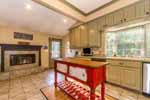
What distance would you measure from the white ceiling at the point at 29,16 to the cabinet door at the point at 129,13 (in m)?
2.69

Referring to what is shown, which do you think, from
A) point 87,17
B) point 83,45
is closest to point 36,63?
point 83,45

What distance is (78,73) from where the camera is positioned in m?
2.12

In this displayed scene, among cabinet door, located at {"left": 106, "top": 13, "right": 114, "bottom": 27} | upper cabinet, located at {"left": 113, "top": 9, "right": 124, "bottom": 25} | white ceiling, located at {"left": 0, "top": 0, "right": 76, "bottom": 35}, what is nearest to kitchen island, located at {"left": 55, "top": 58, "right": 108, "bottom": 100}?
upper cabinet, located at {"left": 113, "top": 9, "right": 124, "bottom": 25}

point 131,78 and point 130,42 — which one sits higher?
point 130,42

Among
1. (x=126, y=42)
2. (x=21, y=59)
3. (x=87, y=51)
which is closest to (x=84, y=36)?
(x=87, y=51)

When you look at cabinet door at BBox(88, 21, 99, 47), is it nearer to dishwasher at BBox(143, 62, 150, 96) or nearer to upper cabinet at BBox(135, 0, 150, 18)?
upper cabinet at BBox(135, 0, 150, 18)

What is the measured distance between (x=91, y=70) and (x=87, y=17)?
3582mm

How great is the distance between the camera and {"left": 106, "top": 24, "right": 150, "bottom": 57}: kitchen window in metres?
3.37

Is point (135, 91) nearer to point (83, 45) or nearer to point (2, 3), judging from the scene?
point (83, 45)

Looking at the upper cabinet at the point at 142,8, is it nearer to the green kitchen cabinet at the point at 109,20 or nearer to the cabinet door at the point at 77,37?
the green kitchen cabinet at the point at 109,20

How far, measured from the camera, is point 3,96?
2688 mm

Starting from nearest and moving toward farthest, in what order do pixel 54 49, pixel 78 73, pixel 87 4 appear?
pixel 78 73 → pixel 87 4 → pixel 54 49

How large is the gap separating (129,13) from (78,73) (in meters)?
2.41

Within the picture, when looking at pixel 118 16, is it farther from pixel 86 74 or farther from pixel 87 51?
pixel 86 74
